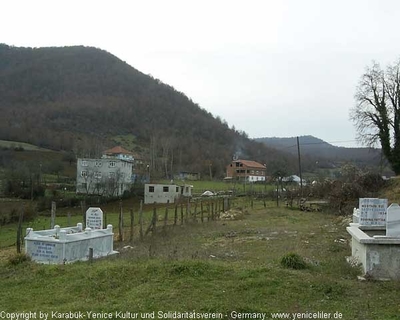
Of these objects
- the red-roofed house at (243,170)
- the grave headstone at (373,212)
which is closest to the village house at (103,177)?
the red-roofed house at (243,170)

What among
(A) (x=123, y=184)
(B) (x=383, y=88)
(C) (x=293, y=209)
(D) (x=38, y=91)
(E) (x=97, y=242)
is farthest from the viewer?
(D) (x=38, y=91)

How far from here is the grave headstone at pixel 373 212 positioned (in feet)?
40.3

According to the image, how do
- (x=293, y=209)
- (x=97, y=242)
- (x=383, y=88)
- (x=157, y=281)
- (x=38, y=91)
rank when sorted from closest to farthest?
(x=157, y=281) → (x=97, y=242) → (x=293, y=209) → (x=383, y=88) → (x=38, y=91)

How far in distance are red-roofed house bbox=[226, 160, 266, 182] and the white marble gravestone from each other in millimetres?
85353

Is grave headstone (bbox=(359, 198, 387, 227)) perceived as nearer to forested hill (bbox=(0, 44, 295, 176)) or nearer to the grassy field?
the grassy field

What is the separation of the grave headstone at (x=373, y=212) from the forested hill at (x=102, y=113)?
85966 millimetres

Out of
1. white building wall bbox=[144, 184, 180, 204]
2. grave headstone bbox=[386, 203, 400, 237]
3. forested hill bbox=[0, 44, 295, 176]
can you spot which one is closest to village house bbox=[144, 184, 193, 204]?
white building wall bbox=[144, 184, 180, 204]

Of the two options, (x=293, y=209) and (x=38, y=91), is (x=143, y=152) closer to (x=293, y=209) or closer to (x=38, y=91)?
(x=38, y=91)

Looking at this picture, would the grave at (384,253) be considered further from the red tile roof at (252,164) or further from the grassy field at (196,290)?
the red tile roof at (252,164)

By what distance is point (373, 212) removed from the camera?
12.4 m

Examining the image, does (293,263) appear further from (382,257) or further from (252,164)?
(252,164)

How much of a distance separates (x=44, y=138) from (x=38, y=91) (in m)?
32.8

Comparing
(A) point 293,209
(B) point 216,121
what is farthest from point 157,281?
(B) point 216,121

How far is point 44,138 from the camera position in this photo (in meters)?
103
